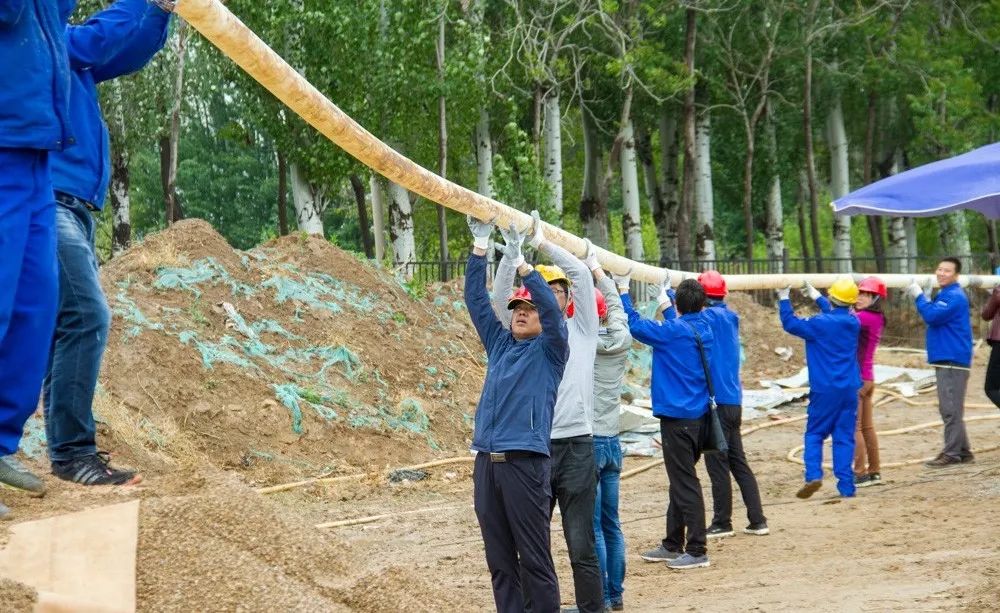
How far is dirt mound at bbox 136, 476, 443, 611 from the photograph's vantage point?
194 inches

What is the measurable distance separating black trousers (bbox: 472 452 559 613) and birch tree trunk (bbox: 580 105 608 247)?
72.5ft

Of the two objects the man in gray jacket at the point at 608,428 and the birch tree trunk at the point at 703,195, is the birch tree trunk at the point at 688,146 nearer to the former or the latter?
the birch tree trunk at the point at 703,195

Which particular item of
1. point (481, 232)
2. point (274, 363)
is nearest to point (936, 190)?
point (481, 232)

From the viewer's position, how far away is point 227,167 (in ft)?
163

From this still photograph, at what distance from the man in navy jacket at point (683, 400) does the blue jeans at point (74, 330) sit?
3.96m

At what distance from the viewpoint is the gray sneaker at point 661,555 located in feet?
28.7

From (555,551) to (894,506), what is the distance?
3.28 metres

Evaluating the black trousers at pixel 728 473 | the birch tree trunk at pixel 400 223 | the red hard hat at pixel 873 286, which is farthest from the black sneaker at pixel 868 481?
the birch tree trunk at pixel 400 223

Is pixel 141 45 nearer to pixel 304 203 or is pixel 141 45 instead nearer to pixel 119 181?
pixel 304 203

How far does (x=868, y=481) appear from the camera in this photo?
1177cm

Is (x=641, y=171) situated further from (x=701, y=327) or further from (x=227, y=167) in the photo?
(x=701, y=327)

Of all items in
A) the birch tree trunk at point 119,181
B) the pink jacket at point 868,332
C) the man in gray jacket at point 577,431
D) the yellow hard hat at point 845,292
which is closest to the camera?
the man in gray jacket at point 577,431

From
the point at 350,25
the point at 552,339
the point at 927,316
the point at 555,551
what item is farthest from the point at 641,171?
the point at 552,339

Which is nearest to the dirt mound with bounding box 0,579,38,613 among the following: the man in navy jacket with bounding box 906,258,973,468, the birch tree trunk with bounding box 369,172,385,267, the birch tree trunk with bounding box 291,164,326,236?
the man in navy jacket with bounding box 906,258,973,468
